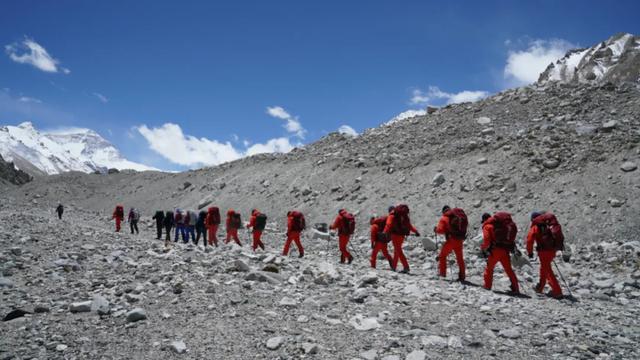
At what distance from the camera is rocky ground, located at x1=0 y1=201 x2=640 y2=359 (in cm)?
626

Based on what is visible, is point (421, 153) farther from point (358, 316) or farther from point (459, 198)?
point (358, 316)

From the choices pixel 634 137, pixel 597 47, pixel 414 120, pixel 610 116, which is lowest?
pixel 634 137

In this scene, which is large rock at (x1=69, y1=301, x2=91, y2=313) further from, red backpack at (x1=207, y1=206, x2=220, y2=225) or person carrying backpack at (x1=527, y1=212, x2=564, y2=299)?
red backpack at (x1=207, y1=206, x2=220, y2=225)

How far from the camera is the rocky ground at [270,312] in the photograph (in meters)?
6.26

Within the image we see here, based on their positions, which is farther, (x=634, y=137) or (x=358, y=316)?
(x=634, y=137)

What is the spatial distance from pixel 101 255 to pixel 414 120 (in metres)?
28.4

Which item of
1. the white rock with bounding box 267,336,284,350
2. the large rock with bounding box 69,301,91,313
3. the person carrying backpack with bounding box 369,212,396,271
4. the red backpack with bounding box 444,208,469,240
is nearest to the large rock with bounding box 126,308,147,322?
the large rock with bounding box 69,301,91,313

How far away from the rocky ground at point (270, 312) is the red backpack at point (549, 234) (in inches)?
47.4

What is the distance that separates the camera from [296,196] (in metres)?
30.8

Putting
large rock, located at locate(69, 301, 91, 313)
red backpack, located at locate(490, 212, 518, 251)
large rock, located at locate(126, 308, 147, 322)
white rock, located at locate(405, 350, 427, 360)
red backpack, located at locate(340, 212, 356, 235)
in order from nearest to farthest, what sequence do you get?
white rock, located at locate(405, 350, 427, 360) → large rock, located at locate(126, 308, 147, 322) → large rock, located at locate(69, 301, 91, 313) → red backpack, located at locate(490, 212, 518, 251) → red backpack, located at locate(340, 212, 356, 235)

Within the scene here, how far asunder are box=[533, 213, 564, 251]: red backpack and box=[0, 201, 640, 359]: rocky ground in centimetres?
120

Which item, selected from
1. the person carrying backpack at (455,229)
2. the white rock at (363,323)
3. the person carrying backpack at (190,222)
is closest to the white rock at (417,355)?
the white rock at (363,323)

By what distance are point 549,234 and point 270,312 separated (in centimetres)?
682

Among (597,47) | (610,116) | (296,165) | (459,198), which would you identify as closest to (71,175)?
(296,165)
